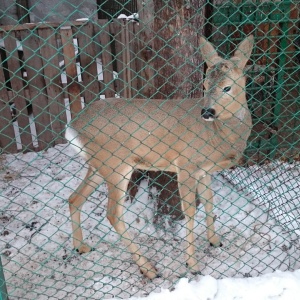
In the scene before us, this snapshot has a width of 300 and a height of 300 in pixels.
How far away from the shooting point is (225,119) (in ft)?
11.2

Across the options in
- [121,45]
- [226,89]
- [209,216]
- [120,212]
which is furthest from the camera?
[121,45]

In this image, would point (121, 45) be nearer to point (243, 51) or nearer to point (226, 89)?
point (243, 51)

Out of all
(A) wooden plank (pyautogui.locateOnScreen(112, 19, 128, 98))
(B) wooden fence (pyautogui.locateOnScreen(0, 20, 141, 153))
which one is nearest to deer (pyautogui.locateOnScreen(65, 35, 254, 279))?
(A) wooden plank (pyautogui.locateOnScreen(112, 19, 128, 98))

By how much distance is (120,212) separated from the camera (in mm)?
3580

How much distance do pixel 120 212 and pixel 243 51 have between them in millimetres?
1671

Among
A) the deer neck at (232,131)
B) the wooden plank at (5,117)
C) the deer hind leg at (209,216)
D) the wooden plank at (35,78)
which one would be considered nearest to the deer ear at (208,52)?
the deer neck at (232,131)

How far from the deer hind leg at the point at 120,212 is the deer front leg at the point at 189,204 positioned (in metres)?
0.32

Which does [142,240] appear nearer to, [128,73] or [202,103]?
[202,103]

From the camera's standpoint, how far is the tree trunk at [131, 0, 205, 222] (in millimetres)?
3568

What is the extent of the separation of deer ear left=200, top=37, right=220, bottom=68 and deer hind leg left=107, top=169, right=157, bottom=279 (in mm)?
1124

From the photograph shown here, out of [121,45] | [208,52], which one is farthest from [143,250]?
[121,45]

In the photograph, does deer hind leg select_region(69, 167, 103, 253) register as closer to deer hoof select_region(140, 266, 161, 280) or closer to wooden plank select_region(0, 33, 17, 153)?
deer hoof select_region(140, 266, 161, 280)

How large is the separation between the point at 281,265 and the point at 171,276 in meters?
0.92

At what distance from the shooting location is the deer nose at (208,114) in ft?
9.97
